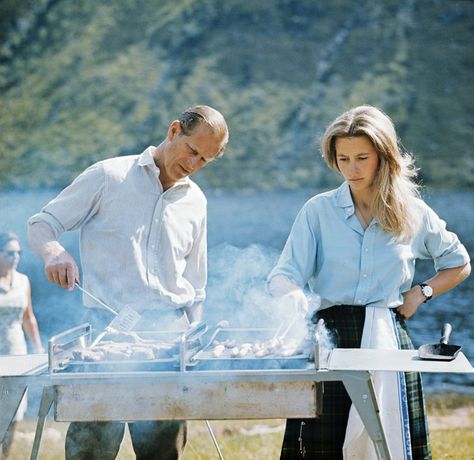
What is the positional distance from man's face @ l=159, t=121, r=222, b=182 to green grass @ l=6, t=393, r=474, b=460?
2.43 m

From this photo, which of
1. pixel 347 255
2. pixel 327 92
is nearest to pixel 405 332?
pixel 347 255

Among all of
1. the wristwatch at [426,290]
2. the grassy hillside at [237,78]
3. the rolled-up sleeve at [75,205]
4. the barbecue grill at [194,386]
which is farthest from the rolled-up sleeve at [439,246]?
the grassy hillside at [237,78]

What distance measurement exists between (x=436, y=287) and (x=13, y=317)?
402 centimetres

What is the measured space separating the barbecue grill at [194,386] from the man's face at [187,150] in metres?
1.07

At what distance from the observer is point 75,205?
3.70 metres

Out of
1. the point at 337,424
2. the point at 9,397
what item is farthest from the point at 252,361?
the point at 9,397

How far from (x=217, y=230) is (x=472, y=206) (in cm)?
1814

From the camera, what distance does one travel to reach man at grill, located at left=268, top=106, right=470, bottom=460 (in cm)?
343

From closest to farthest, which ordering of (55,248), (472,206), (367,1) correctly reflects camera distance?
(55,248) < (472,206) < (367,1)

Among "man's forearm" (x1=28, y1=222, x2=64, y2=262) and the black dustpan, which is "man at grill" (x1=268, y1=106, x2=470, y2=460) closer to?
the black dustpan

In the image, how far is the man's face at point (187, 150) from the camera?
3725 millimetres

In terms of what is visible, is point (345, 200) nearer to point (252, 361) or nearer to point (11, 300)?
point (252, 361)

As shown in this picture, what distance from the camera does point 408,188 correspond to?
143 inches

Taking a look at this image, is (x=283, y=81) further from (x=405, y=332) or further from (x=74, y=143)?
(x=405, y=332)
